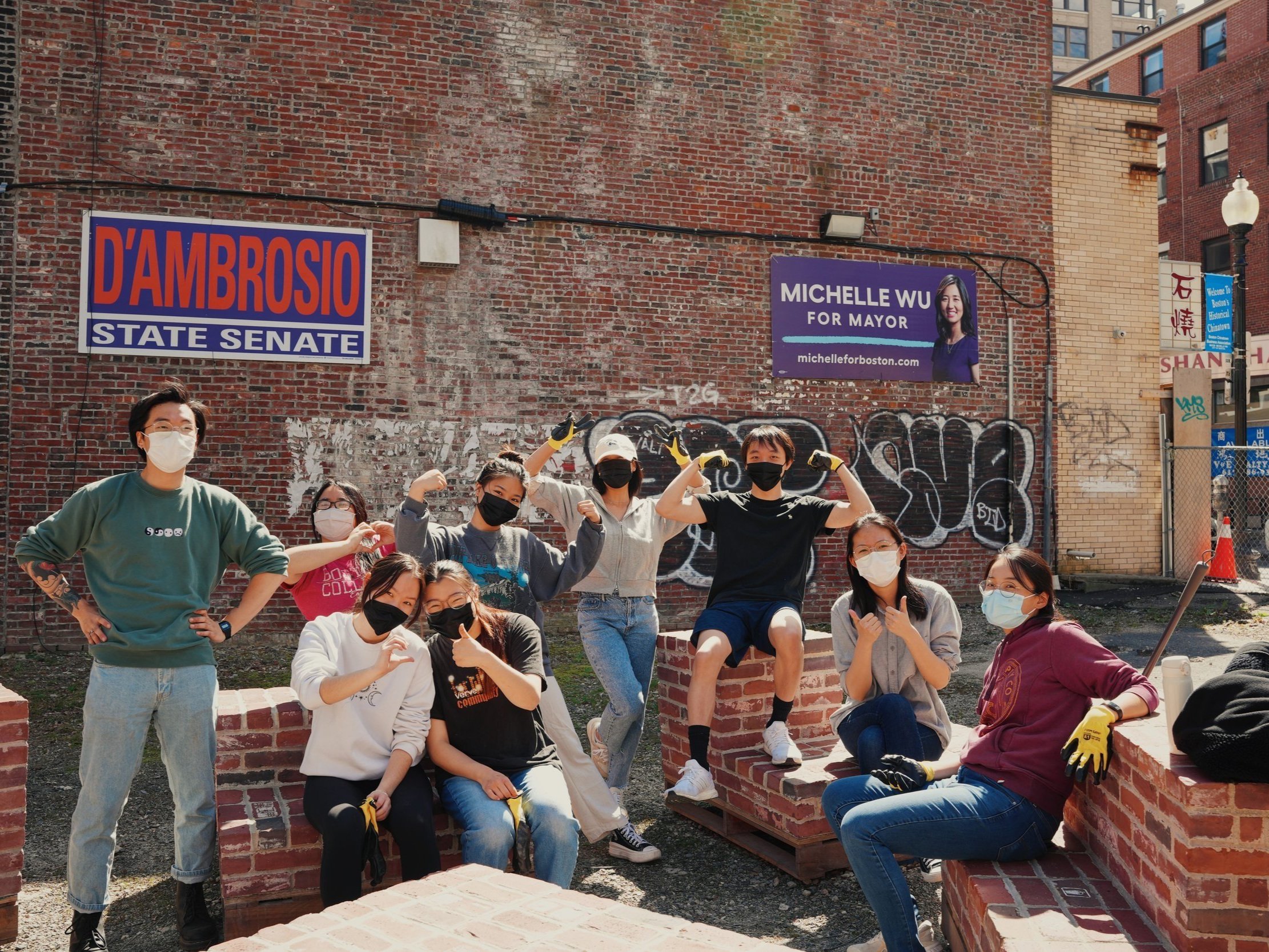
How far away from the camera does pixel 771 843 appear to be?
15.8 ft

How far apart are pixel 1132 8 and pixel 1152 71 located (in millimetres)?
21338

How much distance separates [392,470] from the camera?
400 inches

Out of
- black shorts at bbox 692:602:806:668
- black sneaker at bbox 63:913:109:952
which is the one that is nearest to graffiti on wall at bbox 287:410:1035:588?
black shorts at bbox 692:602:806:668

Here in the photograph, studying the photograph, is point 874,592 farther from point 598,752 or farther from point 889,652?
point 598,752

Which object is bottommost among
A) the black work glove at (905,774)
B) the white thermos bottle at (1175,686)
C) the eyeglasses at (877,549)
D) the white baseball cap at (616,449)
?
the black work glove at (905,774)

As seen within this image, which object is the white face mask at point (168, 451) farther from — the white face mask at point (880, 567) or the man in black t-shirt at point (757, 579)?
the white face mask at point (880, 567)

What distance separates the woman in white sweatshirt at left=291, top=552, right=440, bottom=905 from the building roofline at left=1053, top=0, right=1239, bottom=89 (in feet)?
82.7

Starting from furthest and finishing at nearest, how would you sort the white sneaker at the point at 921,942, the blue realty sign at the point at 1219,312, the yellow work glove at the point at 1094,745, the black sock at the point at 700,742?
the blue realty sign at the point at 1219,312 → the black sock at the point at 700,742 → the white sneaker at the point at 921,942 → the yellow work glove at the point at 1094,745

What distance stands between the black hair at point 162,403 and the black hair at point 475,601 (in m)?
1.12

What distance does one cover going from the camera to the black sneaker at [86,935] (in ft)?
12.3

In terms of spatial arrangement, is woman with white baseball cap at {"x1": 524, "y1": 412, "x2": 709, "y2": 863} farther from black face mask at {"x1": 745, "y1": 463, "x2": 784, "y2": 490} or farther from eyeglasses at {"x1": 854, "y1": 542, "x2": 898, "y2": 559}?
eyeglasses at {"x1": 854, "y1": 542, "x2": 898, "y2": 559}

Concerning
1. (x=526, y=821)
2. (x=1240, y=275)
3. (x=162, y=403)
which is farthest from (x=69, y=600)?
(x=1240, y=275)

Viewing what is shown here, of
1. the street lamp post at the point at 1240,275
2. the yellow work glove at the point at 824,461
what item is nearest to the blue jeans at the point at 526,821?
the yellow work glove at the point at 824,461

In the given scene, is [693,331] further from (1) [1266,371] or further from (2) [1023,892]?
(1) [1266,371]
